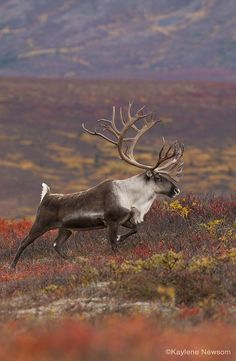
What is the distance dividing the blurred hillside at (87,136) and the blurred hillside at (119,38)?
40630mm

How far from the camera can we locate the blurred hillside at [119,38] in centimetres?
11131

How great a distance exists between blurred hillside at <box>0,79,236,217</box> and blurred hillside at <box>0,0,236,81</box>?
40.6 meters

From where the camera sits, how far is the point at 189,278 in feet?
26.4

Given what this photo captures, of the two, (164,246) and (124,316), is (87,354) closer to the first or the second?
(124,316)

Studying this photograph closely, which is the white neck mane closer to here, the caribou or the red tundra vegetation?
the caribou

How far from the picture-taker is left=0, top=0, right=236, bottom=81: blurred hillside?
111312 mm

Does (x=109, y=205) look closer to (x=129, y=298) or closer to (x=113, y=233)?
(x=113, y=233)

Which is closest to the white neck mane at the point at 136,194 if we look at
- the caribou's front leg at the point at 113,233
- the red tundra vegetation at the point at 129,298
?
the caribou's front leg at the point at 113,233

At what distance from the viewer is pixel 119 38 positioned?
408ft

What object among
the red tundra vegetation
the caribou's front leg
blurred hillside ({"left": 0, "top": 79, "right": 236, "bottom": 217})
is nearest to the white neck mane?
the caribou's front leg

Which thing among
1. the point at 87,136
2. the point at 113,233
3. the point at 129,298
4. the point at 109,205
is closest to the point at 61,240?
the point at 113,233

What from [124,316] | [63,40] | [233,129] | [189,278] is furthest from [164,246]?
[63,40]

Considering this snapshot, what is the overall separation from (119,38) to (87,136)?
79153 millimetres

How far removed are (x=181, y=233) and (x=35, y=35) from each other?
389 feet
